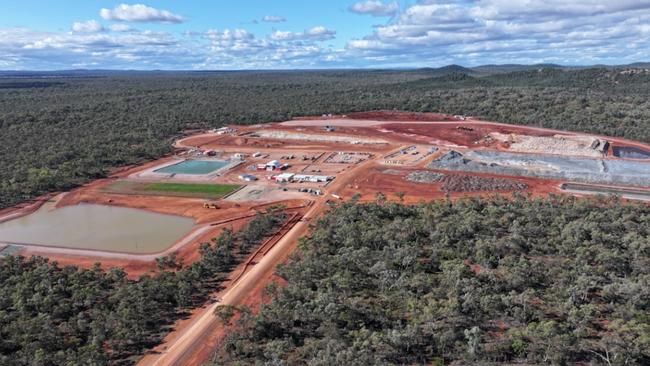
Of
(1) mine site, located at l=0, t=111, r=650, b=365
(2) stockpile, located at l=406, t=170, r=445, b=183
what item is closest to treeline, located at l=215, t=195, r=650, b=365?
(1) mine site, located at l=0, t=111, r=650, b=365

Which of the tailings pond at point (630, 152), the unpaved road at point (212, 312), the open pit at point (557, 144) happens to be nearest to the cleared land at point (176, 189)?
the unpaved road at point (212, 312)

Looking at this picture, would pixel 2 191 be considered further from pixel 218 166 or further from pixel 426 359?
pixel 426 359

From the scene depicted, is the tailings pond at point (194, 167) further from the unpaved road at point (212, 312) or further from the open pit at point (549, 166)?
the open pit at point (549, 166)

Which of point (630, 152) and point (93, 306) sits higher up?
point (630, 152)

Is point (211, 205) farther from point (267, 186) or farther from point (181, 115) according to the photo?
point (181, 115)

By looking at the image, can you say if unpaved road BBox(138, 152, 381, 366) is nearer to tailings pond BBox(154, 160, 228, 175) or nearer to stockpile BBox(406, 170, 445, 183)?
stockpile BBox(406, 170, 445, 183)

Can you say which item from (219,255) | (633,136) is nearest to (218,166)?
(219,255)

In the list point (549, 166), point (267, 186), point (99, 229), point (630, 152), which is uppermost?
point (630, 152)

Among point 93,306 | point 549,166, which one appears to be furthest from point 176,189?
point 549,166
